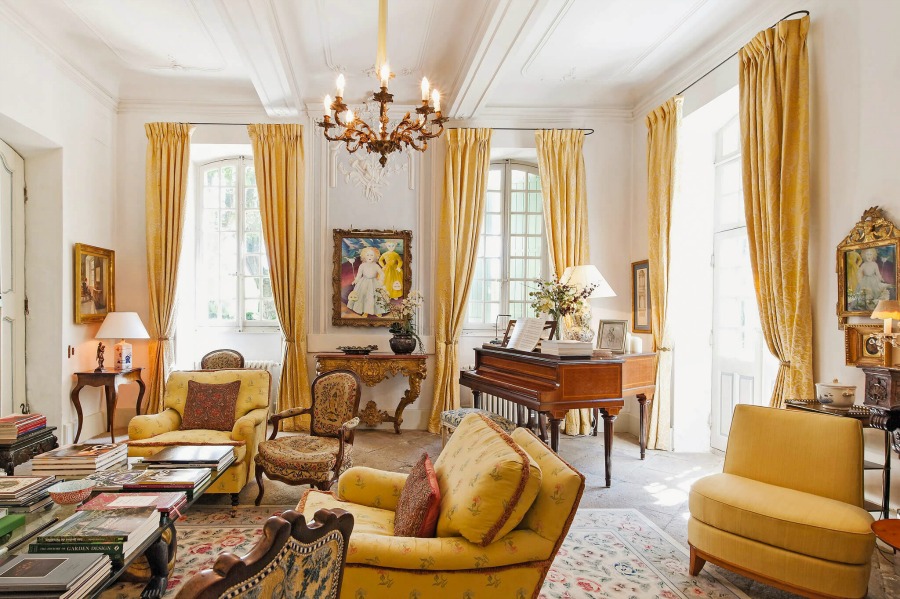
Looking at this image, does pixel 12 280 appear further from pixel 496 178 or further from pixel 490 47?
pixel 496 178

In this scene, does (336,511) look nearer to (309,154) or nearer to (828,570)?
(828,570)

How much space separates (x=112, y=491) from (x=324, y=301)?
3771mm

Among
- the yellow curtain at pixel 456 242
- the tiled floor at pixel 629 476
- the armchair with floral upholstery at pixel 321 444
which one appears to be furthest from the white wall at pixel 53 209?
the yellow curtain at pixel 456 242

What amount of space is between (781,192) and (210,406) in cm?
444

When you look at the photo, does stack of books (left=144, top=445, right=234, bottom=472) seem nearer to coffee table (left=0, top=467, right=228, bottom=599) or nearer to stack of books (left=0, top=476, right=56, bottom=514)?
coffee table (left=0, top=467, right=228, bottom=599)

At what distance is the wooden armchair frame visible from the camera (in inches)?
37.7

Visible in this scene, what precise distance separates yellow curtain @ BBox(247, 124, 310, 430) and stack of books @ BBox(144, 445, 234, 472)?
111 inches

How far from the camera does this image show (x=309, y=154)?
20.5ft

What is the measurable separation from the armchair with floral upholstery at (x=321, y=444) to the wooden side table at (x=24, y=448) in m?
1.23

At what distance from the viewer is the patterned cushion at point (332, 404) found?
13.8 feet

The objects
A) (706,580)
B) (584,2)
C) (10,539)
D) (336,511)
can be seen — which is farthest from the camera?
(584,2)

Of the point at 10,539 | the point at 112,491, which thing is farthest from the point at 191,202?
the point at 10,539

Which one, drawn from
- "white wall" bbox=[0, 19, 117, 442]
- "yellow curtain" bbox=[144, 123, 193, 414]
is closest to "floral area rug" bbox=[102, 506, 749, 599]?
"white wall" bbox=[0, 19, 117, 442]

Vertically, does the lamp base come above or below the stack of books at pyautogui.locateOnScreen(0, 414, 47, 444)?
above
